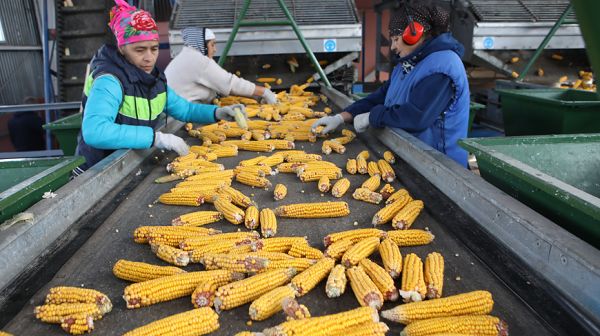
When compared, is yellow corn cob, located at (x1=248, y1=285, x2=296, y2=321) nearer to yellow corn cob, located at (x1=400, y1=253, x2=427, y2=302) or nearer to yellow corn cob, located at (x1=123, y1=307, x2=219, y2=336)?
yellow corn cob, located at (x1=123, y1=307, x2=219, y2=336)

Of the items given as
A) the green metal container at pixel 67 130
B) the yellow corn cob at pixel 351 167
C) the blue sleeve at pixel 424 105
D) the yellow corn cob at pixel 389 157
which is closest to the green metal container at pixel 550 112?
the blue sleeve at pixel 424 105

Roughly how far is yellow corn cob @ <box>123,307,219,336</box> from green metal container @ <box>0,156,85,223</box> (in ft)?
2.88

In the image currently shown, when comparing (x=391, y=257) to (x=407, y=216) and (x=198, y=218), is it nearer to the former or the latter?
(x=407, y=216)

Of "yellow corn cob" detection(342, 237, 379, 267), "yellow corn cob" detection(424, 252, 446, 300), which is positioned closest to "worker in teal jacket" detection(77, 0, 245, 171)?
"yellow corn cob" detection(342, 237, 379, 267)

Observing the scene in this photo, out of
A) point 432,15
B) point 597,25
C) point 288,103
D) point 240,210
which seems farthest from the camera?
point 288,103

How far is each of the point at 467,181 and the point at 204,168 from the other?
1926 millimetres

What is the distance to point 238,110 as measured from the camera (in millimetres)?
4398

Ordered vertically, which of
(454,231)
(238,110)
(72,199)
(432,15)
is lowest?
(454,231)

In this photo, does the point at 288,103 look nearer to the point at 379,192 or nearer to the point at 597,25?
the point at 379,192

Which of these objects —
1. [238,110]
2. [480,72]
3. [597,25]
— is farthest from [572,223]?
[480,72]

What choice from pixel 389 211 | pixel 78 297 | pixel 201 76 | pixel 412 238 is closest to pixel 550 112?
pixel 389 211

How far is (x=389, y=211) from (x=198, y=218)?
3.61 ft

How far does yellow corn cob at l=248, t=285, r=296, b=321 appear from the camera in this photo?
147 cm

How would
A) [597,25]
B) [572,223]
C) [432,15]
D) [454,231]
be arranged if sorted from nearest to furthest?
[597,25], [572,223], [454,231], [432,15]
